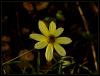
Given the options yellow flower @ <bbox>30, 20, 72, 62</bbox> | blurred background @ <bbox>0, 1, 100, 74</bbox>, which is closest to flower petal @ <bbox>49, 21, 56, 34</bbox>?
yellow flower @ <bbox>30, 20, 72, 62</bbox>

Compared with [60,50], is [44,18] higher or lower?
higher

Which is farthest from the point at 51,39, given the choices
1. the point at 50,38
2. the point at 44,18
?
the point at 44,18

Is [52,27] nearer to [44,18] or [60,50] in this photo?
[60,50]

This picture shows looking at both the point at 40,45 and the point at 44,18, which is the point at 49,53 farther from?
the point at 44,18

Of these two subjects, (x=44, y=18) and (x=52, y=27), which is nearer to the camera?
(x=52, y=27)

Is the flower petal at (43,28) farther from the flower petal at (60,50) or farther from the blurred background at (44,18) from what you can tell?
the blurred background at (44,18)

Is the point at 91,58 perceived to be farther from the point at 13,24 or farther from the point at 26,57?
the point at 13,24

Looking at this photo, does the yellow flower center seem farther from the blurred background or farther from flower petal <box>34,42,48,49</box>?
the blurred background

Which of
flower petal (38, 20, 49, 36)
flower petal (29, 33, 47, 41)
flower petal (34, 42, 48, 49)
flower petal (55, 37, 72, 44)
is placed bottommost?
flower petal (34, 42, 48, 49)
